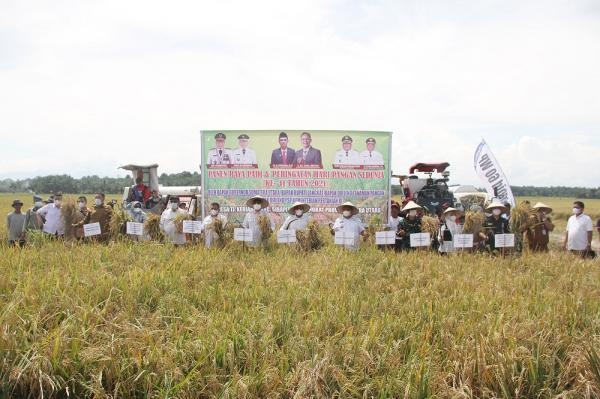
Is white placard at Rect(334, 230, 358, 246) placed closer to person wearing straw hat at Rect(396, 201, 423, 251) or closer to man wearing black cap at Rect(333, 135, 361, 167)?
person wearing straw hat at Rect(396, 201, 423, 251)

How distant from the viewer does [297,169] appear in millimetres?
11445

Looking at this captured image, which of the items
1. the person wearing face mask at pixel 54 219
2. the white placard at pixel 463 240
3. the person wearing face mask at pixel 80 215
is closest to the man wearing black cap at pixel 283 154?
the person wearing face mask at pixel 80 215

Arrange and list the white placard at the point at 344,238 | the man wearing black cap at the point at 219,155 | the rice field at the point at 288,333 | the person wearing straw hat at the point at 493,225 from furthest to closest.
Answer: the man wearing black cap at the point at 219,155
the person wearing straw hat at the point at 493,225
the white placard at the point at 344,238
the rice field at the point at 288,333

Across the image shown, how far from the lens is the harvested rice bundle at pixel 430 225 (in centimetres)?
881

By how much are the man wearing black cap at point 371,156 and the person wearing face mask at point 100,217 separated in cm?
568

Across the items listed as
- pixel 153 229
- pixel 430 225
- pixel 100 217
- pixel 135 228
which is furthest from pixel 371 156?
pixel 100 217

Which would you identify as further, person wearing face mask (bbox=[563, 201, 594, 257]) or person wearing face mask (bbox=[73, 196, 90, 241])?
person wearing face mask (bbox=[73, 196, 90, 241])

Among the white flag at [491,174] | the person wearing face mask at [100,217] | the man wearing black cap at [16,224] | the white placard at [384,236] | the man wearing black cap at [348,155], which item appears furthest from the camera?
the white flag at [491,174]

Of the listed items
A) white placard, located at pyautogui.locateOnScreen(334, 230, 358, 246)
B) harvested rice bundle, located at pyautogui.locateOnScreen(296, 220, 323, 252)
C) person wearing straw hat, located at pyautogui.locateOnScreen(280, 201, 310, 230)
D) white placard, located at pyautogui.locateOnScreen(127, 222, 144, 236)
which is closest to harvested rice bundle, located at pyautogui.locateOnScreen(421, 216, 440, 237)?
white placard, located at pyautogui.locateOnScreen(334, 230, 358, 246)

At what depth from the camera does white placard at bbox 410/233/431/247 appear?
854cm

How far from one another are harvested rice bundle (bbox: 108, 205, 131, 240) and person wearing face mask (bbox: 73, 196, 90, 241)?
0.60 meters

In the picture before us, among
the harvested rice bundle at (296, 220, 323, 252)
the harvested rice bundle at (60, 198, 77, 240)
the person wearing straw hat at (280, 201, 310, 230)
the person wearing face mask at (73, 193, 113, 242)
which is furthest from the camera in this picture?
the harvested rice bundle at (60, 198, 77, 240)

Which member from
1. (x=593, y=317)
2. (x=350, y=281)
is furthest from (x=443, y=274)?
(x=593, y=317)

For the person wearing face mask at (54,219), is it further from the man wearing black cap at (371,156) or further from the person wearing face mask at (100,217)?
the man wearing black cap at (371,156)
